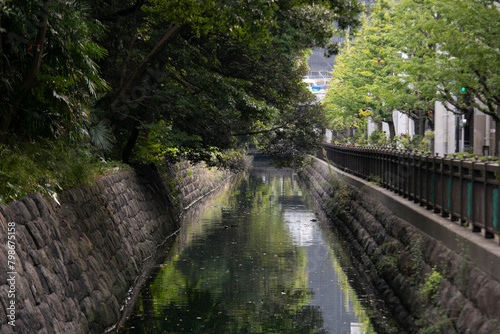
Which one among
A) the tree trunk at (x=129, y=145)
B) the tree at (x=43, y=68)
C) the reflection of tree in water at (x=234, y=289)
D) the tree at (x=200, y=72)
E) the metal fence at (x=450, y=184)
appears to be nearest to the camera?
the metal fence at (x=450, y=184)

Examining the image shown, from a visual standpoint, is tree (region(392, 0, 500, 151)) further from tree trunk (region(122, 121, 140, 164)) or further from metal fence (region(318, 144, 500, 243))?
tree trunk (region(122, 121, 140, 164))

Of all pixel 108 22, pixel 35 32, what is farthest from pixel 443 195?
pixel 108 22

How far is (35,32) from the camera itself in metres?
11.9

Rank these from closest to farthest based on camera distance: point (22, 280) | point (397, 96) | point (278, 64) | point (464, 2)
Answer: point (22, 280)
point (278, 64)
point (464, 2)
point (397, 96)

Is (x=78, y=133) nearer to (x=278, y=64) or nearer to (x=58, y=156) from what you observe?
(x=58, y=156)

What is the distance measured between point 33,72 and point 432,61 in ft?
77.6

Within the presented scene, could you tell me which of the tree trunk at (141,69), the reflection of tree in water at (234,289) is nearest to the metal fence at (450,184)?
the reflection of tree in water at (234,289)

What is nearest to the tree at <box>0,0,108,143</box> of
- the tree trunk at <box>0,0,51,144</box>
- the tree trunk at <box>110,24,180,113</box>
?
the tree trunk at <box>0,0,51,144</box>

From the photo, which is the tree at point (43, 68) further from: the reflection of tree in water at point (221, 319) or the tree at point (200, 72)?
the tree at point (200, 72)

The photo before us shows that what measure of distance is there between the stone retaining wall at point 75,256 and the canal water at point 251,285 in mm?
Result: 710

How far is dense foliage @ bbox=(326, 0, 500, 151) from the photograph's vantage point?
26.4 m

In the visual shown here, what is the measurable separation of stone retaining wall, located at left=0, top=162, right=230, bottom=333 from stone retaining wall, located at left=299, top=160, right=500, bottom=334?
501 centimetres

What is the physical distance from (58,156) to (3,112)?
4.14ft

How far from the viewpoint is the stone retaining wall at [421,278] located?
791cm
